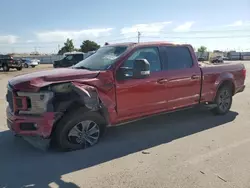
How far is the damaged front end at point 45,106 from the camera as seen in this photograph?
14.8ft

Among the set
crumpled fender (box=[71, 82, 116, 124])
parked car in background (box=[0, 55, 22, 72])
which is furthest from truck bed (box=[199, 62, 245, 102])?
parked car in background (box=[0, 55, 22, 72])

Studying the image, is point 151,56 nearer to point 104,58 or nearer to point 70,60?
point 104,58

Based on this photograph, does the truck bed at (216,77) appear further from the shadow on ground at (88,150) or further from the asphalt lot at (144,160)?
the asphalt lot at (144,160)

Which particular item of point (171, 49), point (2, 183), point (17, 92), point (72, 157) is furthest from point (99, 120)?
point (171, 49)

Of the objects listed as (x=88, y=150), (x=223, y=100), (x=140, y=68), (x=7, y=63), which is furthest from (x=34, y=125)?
(x=7, y=63)

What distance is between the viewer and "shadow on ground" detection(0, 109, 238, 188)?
395 centimetres

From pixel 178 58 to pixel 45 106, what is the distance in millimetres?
3181

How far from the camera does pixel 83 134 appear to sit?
4934mm

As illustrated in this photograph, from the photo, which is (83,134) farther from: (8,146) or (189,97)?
(189,97)

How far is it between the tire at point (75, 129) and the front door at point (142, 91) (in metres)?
0.50

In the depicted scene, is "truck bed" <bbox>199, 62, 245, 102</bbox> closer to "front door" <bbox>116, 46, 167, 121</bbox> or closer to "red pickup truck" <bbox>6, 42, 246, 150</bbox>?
"red pickup truck" <bbox>6, 42, 246, 150</bbox>

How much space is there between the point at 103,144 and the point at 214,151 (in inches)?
76.5

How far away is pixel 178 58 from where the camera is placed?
6281mm

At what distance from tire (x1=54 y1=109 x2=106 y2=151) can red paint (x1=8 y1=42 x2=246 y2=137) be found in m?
0.20
